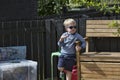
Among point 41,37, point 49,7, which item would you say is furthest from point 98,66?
point 49,7

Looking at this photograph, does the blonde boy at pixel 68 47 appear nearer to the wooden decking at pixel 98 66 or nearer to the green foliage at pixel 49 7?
the wooden decking at pixel 98 66

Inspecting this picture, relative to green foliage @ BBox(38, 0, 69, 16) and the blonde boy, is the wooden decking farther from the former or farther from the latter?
green foliage @ BBox(38, 0, 69, 16)

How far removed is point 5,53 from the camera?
8461 millimetres

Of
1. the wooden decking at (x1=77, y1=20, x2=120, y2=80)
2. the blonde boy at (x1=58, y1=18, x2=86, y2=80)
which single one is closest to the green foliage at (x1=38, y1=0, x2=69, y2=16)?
the blonde boy at (x1=58, y1=18, x2=86, y2=80)

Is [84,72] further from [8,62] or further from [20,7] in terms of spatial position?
[20,7]

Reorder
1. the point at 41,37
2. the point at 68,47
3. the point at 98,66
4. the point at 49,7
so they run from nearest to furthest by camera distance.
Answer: the point at 98,66
the point at 68,47
the point at 41,37
the point at 49,7

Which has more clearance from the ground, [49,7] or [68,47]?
[68,47]

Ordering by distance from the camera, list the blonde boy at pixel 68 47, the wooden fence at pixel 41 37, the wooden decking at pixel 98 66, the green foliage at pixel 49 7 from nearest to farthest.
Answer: the wooden decking at pixel 98 66 < the blonde boy at pixel 68 47 < the wooden fence at pixel 41 37 < the green foliage at pixel 49 7

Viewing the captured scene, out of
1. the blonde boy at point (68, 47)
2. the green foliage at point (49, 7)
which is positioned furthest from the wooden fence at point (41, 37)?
the green foliage at point (49, 7)

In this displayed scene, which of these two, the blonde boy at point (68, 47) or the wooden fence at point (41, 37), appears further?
the wooden fence at point (41, 37)

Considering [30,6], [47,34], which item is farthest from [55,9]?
[47,34]

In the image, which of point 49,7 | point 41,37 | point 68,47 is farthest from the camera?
point 49,7

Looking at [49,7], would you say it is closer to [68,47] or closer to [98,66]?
[68,47]

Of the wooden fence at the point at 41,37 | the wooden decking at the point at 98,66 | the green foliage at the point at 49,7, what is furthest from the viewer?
the green foliage at the point at 49,7
